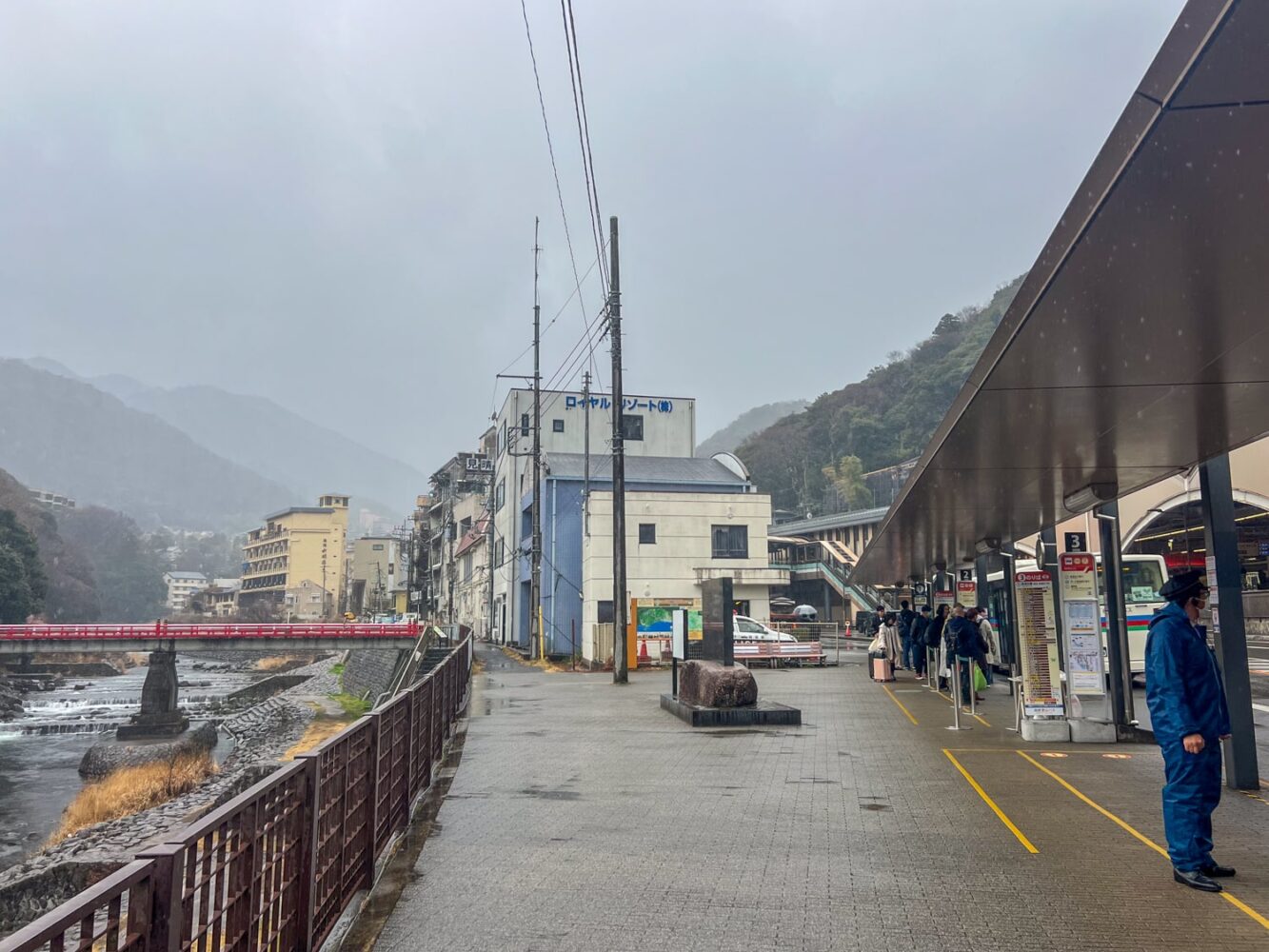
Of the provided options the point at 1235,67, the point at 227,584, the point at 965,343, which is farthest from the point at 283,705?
the point at 227,584

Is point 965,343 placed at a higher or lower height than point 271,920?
higher

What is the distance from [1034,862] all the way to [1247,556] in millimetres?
44782

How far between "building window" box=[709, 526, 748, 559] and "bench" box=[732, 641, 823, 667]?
9.17m

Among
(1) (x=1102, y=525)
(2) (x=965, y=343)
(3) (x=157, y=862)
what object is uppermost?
(2) (x=965, y=343)

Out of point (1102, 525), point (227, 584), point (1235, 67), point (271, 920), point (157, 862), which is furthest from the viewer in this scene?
point (227, 584)

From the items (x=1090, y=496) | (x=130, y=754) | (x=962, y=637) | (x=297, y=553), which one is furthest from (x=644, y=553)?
(x=297, y=553)

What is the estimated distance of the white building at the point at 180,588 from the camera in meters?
164

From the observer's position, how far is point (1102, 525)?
11.5 m

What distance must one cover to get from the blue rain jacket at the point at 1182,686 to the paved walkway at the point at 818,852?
97cm

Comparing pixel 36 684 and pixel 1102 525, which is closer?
pixel 1102 525

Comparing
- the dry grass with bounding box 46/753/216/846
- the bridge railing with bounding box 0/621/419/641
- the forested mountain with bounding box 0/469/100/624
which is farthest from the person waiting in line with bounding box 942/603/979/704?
the forested mountain with bounding box 0/469/100/624

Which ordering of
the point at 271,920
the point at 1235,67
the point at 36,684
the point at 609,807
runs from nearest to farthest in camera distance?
the point at 1235,67, the point at 271,920, the point at 609,807, the point at 36,684

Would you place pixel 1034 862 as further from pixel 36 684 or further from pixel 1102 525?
pixel 36 684

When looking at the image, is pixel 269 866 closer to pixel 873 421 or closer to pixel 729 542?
pixel 729 542
